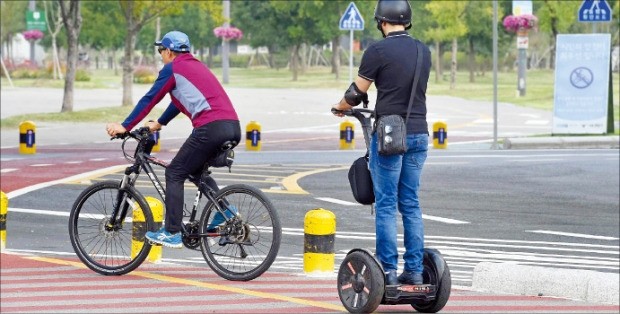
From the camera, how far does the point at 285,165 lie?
25.3 m

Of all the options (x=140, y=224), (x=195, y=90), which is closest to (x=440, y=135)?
(x=140, y=224)

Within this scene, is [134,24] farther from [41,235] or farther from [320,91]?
[41,235]

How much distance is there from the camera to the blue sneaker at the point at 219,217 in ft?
34.2

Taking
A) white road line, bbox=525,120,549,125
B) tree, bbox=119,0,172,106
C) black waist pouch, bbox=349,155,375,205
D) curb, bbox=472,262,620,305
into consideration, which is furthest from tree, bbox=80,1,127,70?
black waist pouch, bbox=349,155,375,205

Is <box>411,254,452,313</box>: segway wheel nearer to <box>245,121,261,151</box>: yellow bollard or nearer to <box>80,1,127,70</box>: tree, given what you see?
<box>245,121,261,151</box>: yellow bollard

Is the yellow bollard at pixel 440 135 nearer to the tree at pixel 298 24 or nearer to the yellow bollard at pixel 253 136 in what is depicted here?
the yellow bollard at pixel 253 136

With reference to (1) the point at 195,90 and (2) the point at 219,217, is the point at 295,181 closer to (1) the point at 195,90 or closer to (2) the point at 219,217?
(2) the point at 219,217

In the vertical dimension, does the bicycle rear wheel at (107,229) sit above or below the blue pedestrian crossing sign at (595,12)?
below

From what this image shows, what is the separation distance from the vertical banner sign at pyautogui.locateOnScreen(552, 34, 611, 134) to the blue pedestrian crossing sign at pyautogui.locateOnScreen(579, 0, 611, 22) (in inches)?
14.8

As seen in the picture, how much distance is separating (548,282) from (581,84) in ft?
75.7

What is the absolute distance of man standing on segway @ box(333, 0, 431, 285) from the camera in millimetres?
8766

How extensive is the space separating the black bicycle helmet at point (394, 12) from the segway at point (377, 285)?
0.57 m

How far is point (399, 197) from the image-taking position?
355 inches

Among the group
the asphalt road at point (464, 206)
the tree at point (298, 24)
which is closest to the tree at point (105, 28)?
the tree at point (298, 24)
